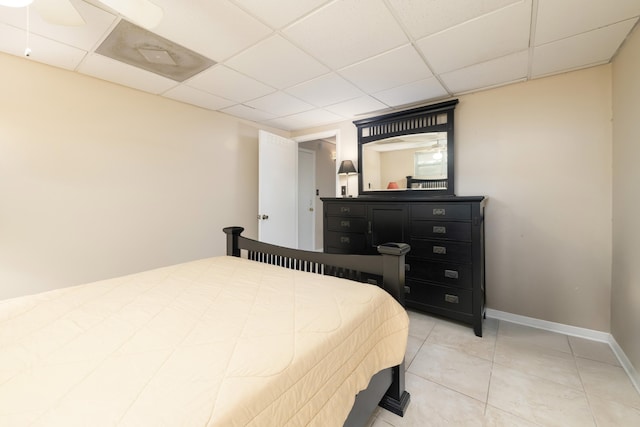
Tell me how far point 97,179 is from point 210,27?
5.71ft

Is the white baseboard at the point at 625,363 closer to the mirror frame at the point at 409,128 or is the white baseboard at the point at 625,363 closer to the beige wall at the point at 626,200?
the beige wall at the point at 626,200

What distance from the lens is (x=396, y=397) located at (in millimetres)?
1425

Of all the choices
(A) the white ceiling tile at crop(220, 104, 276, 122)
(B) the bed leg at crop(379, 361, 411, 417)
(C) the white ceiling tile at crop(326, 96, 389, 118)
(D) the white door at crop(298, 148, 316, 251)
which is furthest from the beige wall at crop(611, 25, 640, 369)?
(D) the white door at crop(298, 148, 316, 251)

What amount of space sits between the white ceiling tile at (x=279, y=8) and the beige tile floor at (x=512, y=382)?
2.30m

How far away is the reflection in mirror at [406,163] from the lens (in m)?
2.79

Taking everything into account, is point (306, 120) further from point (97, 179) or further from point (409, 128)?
point (97, 179)

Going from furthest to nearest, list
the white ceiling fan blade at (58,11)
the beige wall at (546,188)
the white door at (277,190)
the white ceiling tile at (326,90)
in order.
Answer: the white door at (277,190) < the white ceiling tile at (326,90) < the beige wall at (546,188) < the white ceiling fan blade at (58,11)

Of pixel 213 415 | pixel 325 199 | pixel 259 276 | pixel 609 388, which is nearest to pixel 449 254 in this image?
pixel 609 388

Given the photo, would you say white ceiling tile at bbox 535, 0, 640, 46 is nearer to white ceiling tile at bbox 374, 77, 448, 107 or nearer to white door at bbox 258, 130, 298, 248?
white ceiling tile at bbox 374, 77, 448, 107

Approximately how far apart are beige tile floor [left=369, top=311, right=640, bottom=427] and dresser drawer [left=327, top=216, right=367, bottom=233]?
1.13m

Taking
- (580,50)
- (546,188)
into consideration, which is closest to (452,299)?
(546,188)

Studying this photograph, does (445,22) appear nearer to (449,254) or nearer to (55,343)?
(449,254)

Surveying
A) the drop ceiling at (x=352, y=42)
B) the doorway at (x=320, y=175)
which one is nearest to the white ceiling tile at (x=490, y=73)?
the drop ceiling at (x=352, y=42)

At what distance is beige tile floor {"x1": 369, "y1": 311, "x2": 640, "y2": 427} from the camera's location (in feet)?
4.52
